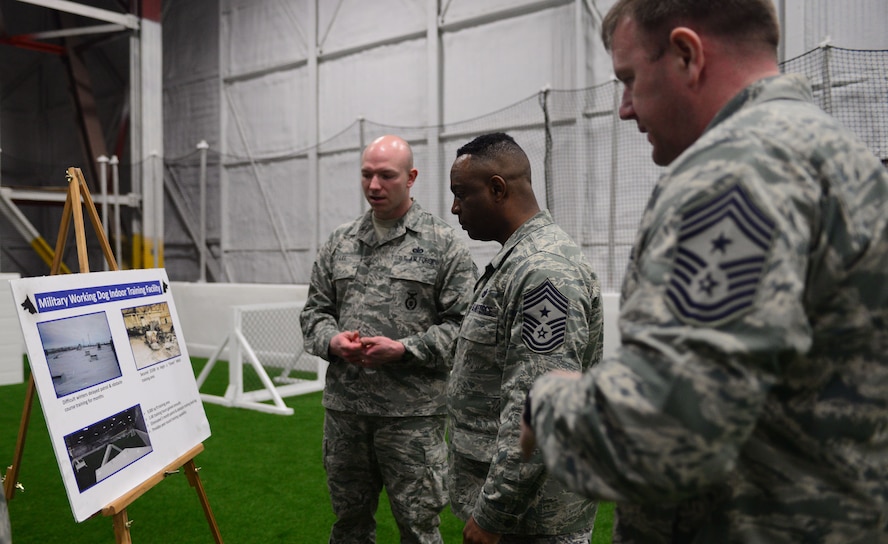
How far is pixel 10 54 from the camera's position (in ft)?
43.1

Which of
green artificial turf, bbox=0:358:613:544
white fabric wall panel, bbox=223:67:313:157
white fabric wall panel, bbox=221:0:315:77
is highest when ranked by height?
white fabric wall panel, bbox=221:0:315:77

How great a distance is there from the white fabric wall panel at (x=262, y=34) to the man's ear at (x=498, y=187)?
8.46m

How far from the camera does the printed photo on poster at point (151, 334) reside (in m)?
2.16

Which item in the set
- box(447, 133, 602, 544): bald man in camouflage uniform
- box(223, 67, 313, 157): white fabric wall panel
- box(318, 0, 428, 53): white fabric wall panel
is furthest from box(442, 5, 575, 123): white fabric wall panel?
box(447, 133, 602, 544): bald man in camouflage uniform

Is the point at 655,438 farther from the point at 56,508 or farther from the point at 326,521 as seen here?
the point at 56,508

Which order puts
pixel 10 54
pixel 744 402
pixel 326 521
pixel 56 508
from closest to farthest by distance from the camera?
1. pixel 744 402
2. pixel 326 521
3. pixel 56 508
4. pixel 10 54

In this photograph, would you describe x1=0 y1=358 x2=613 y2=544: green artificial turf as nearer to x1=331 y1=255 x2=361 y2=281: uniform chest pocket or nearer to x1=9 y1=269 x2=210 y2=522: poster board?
x1=9 y1=269 x2=210 y2=522: poster board

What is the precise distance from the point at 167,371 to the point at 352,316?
62cm

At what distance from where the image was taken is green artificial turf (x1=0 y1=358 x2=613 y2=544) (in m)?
3.07

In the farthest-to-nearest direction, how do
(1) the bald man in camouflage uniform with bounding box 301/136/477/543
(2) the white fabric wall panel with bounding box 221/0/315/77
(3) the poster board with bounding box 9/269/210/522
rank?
(2) the white fabric wall panel with bounding box 221/0/315/77, (1) the bald man in camouflage uniform with bounding box 301/136/477/543, (3) the poster board with bounding box 9/269/210/522

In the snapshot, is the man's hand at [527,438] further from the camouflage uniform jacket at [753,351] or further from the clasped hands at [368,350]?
the clasped hands at [368,350]

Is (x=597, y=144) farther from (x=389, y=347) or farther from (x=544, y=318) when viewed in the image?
(x=544, y=318)

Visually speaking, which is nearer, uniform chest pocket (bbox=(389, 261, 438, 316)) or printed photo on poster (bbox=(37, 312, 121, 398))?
printed photo on poster (bbox=(37, 312, 121, 398))

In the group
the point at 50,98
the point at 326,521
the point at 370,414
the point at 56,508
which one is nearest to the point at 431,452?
the point at 370,414
